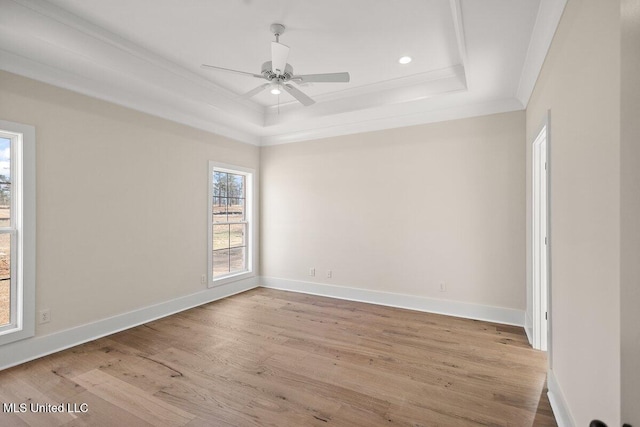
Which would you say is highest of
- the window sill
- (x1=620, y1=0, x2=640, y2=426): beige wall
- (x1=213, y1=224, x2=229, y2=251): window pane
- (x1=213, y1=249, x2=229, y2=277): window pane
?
(x1=620, y1=0, x2=640, y2=426): beige wall

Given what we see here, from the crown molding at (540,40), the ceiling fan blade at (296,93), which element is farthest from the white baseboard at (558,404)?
the ceiling fan blade at (296,93)

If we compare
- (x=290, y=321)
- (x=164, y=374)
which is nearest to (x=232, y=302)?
(x=290, y=321)

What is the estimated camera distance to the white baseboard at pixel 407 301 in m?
3.77

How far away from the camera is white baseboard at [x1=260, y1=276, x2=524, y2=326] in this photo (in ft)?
12.4

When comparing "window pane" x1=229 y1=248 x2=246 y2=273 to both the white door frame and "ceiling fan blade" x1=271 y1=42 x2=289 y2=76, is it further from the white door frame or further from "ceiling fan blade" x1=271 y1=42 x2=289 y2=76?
the white door frame

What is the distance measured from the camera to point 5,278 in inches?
109

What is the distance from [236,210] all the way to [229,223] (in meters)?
0.29

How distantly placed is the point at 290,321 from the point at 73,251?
239 centimetres

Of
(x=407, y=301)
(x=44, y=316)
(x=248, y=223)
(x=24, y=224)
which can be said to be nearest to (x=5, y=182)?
(x=24, y=224)

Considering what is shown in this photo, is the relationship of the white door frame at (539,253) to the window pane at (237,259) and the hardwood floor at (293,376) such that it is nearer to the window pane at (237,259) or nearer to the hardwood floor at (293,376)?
the hardwood floor at (293,376)

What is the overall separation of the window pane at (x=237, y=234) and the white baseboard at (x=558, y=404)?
14.2 feet

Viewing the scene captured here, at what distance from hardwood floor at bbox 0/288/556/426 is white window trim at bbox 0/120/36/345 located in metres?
0.43

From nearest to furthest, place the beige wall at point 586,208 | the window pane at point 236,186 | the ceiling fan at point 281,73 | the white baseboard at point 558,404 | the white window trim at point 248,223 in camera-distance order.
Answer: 1. the beige wall at point 586,208
2. the white baseboard at point 558,404
3. the ceiling fan at point 281,73
4. the white window trim at point 248,223
5. the window pane at point 236,186

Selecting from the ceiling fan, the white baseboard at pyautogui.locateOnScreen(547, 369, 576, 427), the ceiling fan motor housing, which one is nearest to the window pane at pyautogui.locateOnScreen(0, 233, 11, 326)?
the ceiling fan
